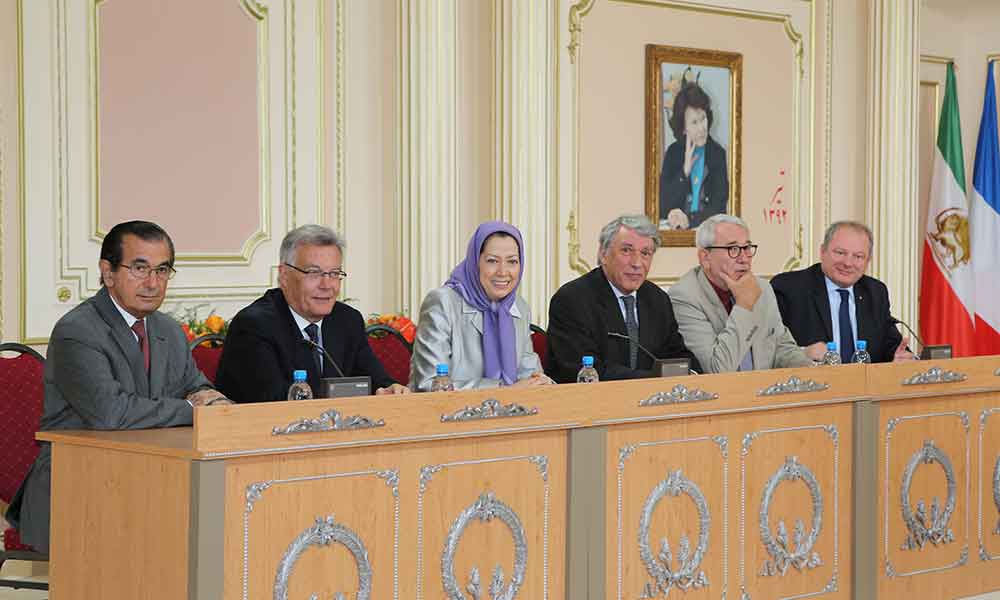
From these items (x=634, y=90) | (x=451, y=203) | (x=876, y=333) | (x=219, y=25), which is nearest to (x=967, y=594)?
(x=876, y=333)

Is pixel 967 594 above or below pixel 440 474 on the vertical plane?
below

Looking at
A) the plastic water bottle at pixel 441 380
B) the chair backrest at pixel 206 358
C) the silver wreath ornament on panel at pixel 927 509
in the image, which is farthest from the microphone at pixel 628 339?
the chair backrest at pixel 206 358

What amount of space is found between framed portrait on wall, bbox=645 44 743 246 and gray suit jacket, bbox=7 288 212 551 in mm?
3708

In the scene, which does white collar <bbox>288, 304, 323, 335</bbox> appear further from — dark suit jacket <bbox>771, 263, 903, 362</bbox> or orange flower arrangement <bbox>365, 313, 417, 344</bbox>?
dark suit jacket <bbox>771, 263, 903, 362</bbox>

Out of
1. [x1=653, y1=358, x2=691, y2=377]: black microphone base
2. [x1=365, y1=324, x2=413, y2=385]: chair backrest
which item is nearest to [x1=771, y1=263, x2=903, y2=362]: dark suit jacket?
[x1=653, y1=358, x2=691, y2=377]: black microphone base

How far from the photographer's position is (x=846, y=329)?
Answer: 5.29 metres

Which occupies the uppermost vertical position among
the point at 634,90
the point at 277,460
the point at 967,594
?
the point at 634,90

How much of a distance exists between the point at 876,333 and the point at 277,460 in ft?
9.37

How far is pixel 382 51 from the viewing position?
614cm

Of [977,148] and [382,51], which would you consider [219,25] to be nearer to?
[382,51]

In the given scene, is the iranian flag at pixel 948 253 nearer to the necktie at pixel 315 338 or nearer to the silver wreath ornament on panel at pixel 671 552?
the silver wreath ornament on panel at pixel 671 552

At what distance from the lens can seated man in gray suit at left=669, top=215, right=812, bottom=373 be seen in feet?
15.9

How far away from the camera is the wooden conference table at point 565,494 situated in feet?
10.4

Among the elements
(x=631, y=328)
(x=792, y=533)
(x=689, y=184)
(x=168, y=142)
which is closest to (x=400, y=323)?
(x=168, y=142)
